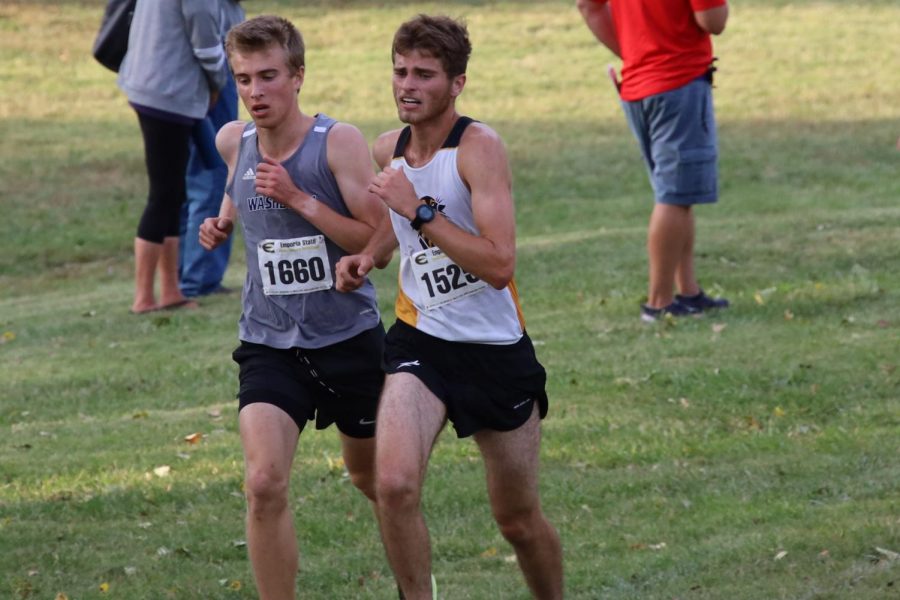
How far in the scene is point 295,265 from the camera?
5.44 meters

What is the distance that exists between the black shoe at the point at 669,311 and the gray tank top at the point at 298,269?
4.58 meters

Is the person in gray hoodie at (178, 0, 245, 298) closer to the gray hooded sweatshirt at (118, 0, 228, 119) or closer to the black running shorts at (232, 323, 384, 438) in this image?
the gray hooded sweatshirt at (118, 0, 228, 119)

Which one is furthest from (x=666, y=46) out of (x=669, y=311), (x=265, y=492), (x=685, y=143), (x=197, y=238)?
(x=265, y=492)

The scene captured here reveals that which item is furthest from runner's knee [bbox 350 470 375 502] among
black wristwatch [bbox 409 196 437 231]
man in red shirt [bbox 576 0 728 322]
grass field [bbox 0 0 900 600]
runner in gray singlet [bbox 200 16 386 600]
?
man in red shirt [bbox 576 0 728 322]

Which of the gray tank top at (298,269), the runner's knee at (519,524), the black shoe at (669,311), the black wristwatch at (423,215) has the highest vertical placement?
the black wristwatch at (423,215)

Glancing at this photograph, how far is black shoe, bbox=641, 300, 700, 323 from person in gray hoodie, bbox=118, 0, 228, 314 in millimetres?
2972

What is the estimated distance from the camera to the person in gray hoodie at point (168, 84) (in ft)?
33.8

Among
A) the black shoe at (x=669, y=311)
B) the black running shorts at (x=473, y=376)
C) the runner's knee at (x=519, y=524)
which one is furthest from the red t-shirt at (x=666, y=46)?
the runner's knee at (x=519, y=524)

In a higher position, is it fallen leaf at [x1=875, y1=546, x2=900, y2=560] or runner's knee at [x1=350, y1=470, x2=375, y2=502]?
runner's knee at [x1=350, y1=470, x2=375, y2=502]

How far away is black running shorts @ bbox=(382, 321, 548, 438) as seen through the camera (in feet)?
16.5

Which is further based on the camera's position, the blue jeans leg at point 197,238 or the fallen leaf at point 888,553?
the blue jeans leg at point 197,238

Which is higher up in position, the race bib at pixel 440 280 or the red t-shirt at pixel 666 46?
the race bib at pixel 440 280

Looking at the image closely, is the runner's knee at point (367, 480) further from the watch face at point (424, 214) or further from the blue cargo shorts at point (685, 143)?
the blue cargo shorts at point (685, 143)

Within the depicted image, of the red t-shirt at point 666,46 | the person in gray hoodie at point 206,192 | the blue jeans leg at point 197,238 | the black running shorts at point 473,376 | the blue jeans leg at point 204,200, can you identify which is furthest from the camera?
the blue jeans leg at point 197,238
